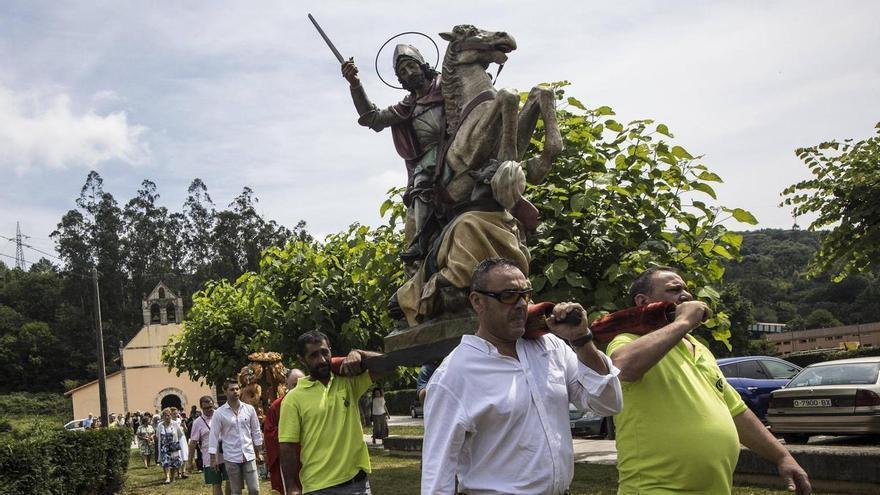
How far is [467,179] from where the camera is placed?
19.4ft

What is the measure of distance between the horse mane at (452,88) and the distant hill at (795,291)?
211 ft

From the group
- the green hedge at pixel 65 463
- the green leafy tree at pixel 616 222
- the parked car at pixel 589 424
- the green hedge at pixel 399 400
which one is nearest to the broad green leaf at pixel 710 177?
the green leafy tree at pixel 616 222

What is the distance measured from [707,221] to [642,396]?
6538mm

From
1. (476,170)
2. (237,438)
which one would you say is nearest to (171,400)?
(237,438)

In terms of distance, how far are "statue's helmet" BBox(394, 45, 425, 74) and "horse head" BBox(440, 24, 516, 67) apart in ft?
1.74

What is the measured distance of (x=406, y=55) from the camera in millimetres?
6613

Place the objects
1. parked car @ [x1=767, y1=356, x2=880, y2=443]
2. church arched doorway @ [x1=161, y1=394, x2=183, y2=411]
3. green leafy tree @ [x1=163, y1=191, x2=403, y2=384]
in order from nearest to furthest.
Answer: parked car @ [x1=767, y1=356, x2=880, y2=443] < green leafy tree @ [x1=163, y1=191, x2=403, y2=384] < church arched doorway @ [x1=161, y1=394, x2=183, y2=411]

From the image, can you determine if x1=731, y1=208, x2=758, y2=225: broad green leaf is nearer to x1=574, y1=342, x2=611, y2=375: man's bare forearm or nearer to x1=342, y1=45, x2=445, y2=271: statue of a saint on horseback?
x1=342, y1=45, x2=445, y2=271: statue of a saint on horseback

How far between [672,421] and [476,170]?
9.02 feet

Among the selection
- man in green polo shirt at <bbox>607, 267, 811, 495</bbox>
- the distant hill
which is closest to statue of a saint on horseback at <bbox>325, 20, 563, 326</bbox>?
man in green polo shirt at <bbox>607, 267, 811, 495</bbox>

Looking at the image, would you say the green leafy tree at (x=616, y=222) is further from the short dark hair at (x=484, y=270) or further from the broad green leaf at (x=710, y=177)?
the short dark hair at (x=484, y=270)

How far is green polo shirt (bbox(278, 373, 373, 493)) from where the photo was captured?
5.47 m

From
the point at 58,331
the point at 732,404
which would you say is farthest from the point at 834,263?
the point at 58,331

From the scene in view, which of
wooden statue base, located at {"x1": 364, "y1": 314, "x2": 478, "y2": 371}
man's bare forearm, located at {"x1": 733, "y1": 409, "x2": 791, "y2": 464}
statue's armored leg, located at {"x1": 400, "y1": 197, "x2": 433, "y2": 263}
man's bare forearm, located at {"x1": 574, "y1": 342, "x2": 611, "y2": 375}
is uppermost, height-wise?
statue's armored leg, located at {"x1": 400, "y1": 197, "x2": 433, "y2": 263}
